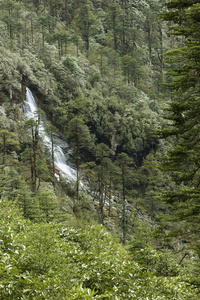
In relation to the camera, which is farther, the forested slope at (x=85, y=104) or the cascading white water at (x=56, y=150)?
the cascading white water at (x=56, y=150)

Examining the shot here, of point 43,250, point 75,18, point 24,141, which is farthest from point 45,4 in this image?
point 43,250

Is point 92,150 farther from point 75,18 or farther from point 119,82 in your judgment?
point 75,18

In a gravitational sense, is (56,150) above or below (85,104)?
below

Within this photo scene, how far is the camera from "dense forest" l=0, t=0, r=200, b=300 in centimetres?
493

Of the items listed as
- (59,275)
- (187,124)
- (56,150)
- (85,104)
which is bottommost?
(59,275)

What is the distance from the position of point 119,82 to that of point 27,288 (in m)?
47.0

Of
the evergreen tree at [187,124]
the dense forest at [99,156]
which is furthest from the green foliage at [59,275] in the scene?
the evergreen tree at [187,124]

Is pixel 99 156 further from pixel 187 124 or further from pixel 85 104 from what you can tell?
pixel 187 124

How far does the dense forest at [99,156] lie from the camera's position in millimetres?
4926

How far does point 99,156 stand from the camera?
105 feet

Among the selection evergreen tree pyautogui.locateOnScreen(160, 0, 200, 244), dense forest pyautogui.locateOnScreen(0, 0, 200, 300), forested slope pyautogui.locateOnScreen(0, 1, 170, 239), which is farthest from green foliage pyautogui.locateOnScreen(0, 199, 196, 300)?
forested slope pyautogui.locateOnScreen(0, 1, 170, 239)

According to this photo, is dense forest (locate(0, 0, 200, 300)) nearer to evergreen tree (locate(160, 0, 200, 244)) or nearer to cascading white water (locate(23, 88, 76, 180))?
evergreen tree (locate(160, 0, 200, 244))

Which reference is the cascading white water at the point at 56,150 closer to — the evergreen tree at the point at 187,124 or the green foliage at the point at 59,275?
the evergreen tree at the point at 187,124

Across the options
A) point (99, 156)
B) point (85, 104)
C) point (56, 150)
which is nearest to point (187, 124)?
point (99, 156)
